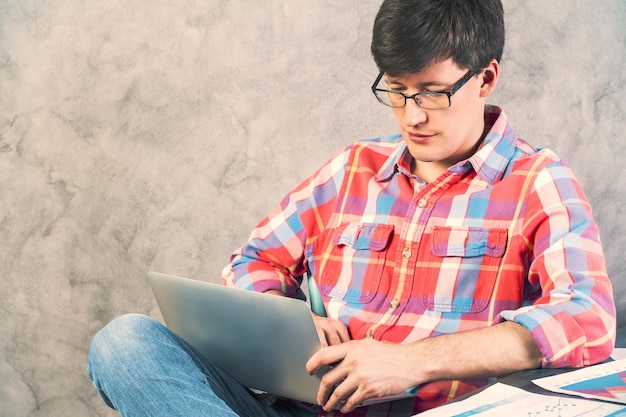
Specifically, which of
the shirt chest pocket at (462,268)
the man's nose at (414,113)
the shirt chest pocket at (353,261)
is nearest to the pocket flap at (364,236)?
the shirt chest pocket at (353,261)

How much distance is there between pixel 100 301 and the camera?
231cm

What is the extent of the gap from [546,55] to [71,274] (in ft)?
4.78

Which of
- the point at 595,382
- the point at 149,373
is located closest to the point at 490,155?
the point at 595,382

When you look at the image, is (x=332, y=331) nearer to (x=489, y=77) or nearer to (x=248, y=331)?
(x=248, y=331)

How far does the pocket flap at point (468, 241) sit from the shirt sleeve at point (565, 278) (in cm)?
6

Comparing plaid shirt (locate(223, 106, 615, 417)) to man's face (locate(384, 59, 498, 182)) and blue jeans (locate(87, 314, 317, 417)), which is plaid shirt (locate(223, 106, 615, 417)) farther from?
blue jeans (locate(87, 314, 317, 417))

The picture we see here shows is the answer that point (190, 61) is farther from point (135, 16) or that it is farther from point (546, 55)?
point (546, 55)

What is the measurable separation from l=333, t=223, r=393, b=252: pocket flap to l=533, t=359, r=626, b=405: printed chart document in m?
0.52

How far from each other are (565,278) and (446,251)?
28cm

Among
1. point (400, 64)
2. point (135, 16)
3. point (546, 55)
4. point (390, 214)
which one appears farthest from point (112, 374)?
point (546, 55)

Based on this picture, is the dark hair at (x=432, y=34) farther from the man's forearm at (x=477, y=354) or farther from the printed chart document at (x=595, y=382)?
the printed chart document at (x=595, y=382)

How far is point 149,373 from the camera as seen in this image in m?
1.30

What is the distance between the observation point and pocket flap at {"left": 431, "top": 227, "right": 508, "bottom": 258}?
1.50 meters

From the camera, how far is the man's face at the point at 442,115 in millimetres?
1546
